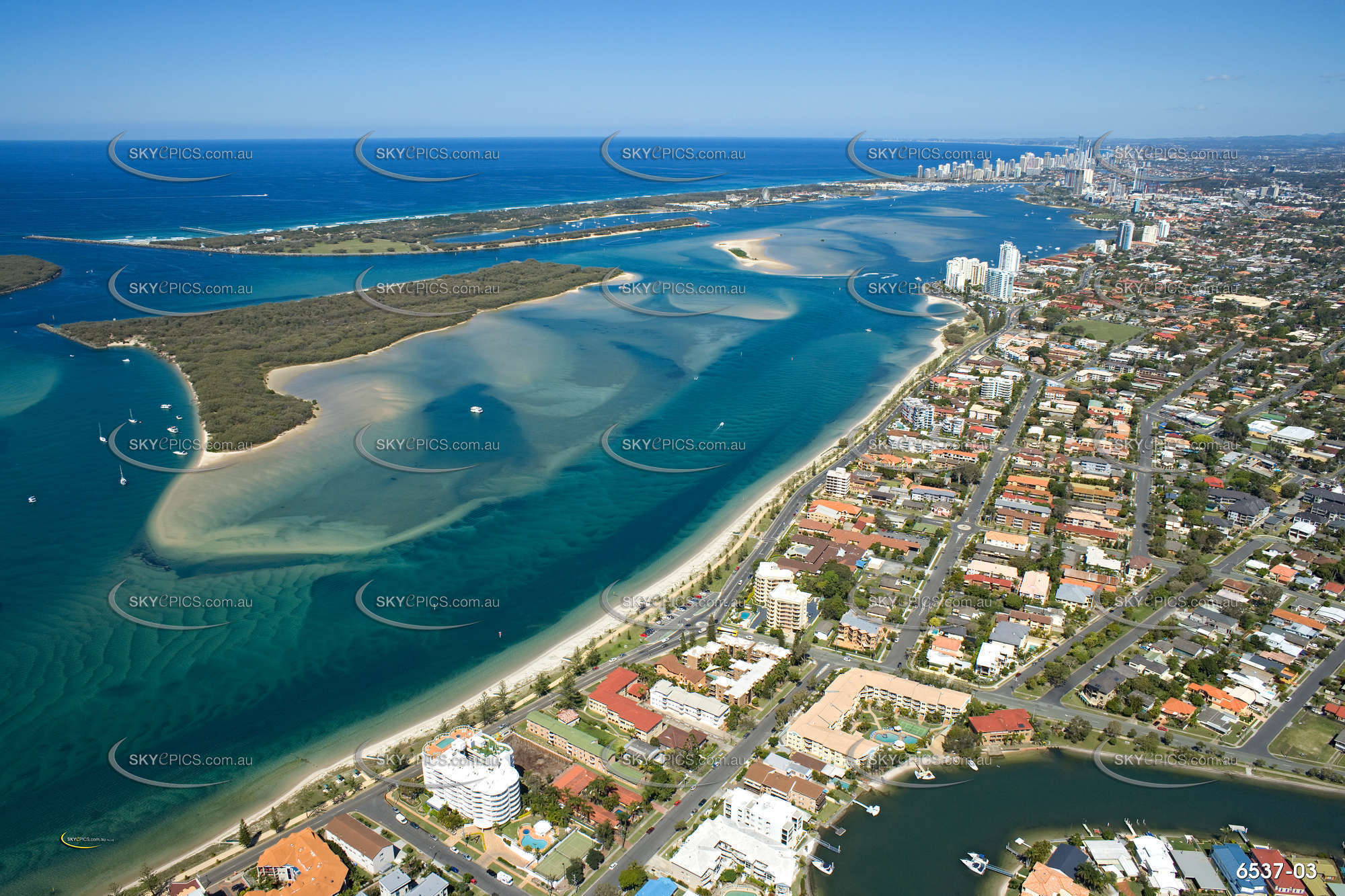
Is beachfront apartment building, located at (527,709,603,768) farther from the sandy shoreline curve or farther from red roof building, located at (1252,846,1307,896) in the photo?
red roof building, located at (1252,846,1307,896)

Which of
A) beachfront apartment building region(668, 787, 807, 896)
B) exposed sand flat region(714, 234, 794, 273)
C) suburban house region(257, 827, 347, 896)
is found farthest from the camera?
exposed sand flat region(714, 234, 794, 273)

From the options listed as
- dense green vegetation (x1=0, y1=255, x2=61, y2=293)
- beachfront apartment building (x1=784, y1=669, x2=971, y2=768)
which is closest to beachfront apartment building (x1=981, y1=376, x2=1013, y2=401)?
beachfront apartment building (x1=784, y1=669, x2=971, y2=768)

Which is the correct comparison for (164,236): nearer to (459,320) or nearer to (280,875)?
(459,320)

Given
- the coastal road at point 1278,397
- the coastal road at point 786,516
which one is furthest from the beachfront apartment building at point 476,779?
the coastal road at point 1278,397

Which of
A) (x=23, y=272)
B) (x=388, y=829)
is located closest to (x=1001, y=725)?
(x=388, y=829)

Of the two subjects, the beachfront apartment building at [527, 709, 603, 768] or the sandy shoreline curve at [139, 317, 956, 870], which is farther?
the beachfront apartment building at [527, 709, 603, 768]

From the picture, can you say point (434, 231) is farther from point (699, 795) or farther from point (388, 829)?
point (699, 795)

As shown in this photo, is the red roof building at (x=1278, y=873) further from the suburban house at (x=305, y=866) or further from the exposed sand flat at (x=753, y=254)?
the exposed sand flat at (x=753, y=254)
